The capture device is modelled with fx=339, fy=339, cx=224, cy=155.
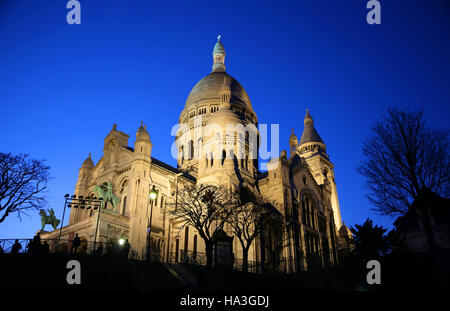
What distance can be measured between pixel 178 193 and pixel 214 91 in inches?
1227

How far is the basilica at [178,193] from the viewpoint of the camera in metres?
37.4

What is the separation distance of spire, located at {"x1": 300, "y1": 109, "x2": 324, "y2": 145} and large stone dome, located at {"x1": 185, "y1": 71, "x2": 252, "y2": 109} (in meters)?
18.0

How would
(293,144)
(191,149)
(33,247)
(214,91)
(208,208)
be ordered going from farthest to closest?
(214,91), (191,149), (293,144), (208,208), (33,247)

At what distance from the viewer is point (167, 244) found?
4138 centimetres

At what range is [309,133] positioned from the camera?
271 ft

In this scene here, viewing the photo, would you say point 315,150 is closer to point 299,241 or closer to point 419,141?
point 299,241

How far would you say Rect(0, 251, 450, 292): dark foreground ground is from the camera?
17.9m

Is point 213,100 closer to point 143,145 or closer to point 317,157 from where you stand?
point 317,157

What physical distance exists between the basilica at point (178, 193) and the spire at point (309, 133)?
24.4 metres

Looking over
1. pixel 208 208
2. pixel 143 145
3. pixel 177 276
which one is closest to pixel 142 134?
pixel 143 145

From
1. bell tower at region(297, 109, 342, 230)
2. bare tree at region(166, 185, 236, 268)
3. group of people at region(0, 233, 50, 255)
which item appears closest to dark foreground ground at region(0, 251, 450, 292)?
group of people at region(0, 233, 50, 255)

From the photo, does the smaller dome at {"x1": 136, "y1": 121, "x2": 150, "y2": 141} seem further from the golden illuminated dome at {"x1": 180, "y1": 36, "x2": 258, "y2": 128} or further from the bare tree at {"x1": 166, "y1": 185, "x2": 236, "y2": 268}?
the golden illuminated dome at {"x1": 180, "y1": 36, "x2": 258, "y2": 128}
